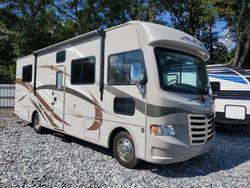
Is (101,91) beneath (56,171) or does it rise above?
above

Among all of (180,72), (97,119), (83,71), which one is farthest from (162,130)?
(83,71)

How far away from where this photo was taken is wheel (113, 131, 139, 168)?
6.02 meters

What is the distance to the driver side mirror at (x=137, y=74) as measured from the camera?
221 inches

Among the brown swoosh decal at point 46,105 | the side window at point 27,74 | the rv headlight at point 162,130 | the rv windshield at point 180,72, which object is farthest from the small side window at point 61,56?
the rv headlight at point 162,130

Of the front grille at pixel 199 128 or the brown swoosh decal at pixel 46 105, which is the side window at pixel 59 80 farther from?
the front grille at pixel 199 128

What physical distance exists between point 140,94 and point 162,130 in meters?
0.80

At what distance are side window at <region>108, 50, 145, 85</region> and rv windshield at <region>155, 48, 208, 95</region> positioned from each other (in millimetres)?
410

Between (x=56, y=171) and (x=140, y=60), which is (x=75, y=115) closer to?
(x=56, y=171)

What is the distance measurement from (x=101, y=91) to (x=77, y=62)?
1.41 metres

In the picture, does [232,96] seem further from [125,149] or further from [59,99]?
[59,99]

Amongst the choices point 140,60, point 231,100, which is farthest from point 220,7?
point 140,60

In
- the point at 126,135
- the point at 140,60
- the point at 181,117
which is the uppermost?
the point at 140,60

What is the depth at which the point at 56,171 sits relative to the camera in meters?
5.76

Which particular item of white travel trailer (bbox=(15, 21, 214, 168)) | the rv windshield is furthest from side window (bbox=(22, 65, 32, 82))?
the rv windshield
